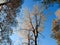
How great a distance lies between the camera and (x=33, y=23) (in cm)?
700

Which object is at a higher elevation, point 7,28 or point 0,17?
point 0,17

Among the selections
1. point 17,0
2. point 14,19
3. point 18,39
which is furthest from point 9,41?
point 17,0

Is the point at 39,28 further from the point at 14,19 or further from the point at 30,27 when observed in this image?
the point at 14,19

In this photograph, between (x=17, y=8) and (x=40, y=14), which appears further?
(x=40, y=14)

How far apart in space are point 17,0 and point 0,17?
63.8 inches

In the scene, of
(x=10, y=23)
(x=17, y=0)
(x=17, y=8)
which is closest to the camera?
(x=17, y=0)

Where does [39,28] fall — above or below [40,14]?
below

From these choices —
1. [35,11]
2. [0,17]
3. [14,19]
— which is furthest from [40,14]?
Answer: [0,17]

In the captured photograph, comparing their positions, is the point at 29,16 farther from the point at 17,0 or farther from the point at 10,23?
the point at 17,0

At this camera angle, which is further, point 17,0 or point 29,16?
point 29,16

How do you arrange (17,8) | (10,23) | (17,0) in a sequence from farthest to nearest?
(10,23) < (17,8) < (17,0)

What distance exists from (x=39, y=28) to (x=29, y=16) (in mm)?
662

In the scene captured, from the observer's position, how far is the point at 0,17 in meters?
6.77

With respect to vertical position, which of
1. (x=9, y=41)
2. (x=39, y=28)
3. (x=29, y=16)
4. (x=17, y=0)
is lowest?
(x=9, y=41)
